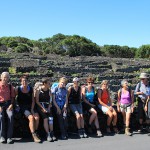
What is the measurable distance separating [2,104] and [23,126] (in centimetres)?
88

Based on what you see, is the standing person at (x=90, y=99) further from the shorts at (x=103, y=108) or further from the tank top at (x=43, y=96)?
the tank top at (x=43, y=96)

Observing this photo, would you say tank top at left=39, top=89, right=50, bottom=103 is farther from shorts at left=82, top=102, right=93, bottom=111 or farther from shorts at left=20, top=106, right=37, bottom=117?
shorts at left=82, top=102, right=93, bottom=111

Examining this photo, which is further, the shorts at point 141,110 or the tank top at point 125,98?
the shorts at point 141,110

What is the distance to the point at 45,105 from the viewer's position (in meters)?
9.62

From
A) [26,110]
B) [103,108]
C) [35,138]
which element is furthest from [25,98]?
[103,108]

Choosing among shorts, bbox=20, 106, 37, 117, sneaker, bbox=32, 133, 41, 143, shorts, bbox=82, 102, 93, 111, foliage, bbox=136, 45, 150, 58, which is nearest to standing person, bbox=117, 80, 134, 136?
shorts, bbox=82, 102, 93, 111

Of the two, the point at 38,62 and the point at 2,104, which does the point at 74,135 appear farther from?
the point at 38,62

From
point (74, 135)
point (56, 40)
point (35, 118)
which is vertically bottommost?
point (74, 135)

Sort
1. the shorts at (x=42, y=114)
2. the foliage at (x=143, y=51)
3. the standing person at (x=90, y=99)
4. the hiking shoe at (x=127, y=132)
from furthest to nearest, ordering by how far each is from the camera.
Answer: the foliage at (x=143, y=51) → the standing person at (x=90, y=99) → the hiking shoe at (x=127, y=132) → the shorts at (x=42, y=114)

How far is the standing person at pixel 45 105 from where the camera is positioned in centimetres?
927

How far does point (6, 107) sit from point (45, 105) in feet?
3.55

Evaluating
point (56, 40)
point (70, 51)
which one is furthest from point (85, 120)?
point (56, 40)

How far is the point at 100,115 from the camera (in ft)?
34.8

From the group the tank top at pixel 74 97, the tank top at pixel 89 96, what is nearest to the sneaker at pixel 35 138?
the tank top at pixel 74 97
